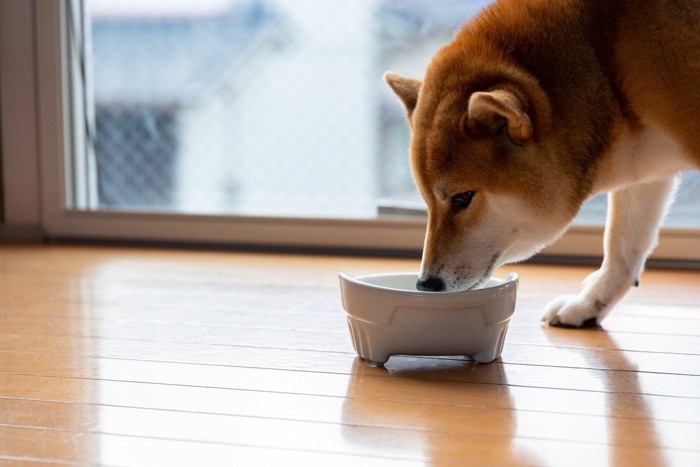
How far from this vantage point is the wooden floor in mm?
1239

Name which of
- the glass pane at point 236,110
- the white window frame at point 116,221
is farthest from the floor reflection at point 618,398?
the glass pane at point 236,110

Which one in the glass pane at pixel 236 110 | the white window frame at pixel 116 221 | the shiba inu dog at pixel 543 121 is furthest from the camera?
the glass pane at pixel 236 110

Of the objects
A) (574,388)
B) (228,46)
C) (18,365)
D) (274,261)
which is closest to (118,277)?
(274,261)

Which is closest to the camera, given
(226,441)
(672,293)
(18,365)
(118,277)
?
(226,441)

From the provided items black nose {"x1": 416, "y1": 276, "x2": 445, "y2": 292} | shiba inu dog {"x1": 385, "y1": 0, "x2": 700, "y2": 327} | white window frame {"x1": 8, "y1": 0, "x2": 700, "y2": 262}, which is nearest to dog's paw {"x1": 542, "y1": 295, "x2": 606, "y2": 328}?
shiba inu dog {"x1": 385, "y1": 0, "x2": 700, "y2": 327}

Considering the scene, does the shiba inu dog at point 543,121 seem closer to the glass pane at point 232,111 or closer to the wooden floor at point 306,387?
the wooden floor at point 306,387

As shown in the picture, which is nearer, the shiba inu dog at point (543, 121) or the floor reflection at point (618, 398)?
the floor reflection at point (618, 398)

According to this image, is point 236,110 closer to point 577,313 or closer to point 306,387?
point 577,313

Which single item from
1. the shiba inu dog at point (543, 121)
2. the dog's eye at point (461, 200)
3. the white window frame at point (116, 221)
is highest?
the shiba inu dog at point (543, 121)

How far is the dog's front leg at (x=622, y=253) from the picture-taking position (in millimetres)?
→ 2055

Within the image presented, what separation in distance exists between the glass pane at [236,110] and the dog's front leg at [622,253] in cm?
154

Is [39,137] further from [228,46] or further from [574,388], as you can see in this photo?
[574,388]

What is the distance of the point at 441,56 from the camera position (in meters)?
1.79

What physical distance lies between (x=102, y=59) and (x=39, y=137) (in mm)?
A: 483
